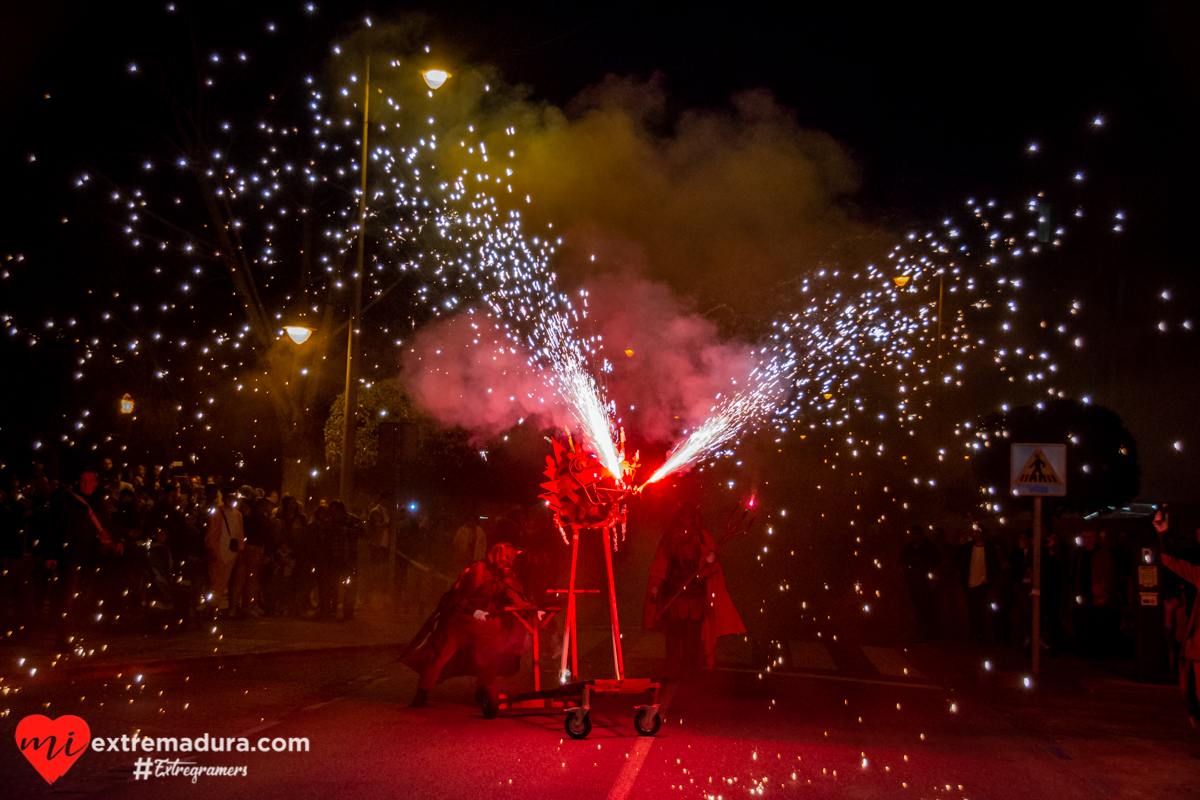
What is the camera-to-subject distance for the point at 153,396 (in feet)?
67.4

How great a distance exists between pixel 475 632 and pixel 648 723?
196 cm

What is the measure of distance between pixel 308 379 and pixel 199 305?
2777mm

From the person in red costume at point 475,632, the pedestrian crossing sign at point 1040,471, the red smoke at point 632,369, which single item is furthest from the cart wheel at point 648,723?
the red smoke at point 632,369

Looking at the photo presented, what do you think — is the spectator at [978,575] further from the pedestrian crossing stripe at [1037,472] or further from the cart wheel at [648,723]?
the cart wheel at [648,723]

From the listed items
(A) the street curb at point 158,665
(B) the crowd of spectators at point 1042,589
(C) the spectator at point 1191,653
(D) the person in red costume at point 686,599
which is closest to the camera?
(C) the spectator at point 1191,653

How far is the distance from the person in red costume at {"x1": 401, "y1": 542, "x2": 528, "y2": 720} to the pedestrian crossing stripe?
6148mm

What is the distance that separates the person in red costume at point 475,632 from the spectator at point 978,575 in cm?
798

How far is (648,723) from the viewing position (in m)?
7.28

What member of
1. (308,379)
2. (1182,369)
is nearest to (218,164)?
(308,379)

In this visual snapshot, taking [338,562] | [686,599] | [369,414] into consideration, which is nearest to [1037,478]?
[686,599]

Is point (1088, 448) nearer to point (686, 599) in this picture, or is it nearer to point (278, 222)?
point (686, 599)

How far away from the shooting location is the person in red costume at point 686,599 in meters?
10.5

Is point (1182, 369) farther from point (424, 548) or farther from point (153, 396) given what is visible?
point (153, 396)

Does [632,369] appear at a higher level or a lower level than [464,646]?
higher
